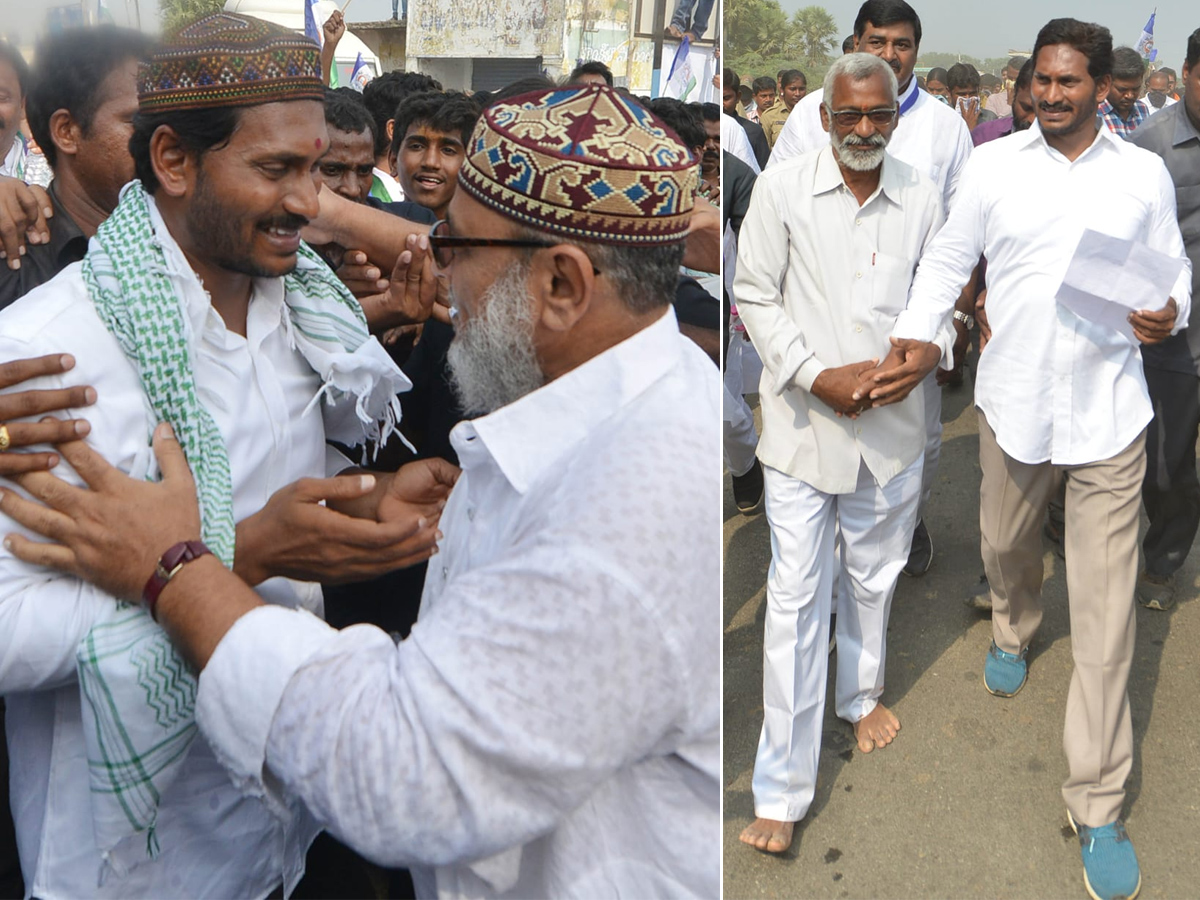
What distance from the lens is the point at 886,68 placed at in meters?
3.06

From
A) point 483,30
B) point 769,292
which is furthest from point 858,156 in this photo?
point 483,30

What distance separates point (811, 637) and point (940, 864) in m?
0.65

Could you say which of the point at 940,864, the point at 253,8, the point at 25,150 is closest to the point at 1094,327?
the point at 940,864

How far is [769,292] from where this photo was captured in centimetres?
297

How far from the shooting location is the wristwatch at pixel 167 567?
1.31 metres

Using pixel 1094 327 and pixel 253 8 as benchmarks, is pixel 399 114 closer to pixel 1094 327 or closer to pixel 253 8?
pixel 253 8

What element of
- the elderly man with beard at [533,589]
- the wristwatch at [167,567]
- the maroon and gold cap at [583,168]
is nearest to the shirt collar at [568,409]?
the elderly man with beard at [533,589]

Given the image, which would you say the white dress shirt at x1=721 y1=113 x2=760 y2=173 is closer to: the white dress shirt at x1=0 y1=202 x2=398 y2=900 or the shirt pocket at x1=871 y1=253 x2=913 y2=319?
the shirt pocket at x1=871 y1=253 x2=913 y2=319

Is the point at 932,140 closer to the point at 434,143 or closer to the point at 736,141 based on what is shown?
the point at 736,141

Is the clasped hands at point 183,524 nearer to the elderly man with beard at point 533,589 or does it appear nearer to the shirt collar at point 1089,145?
the elderly man with beard at point 533,589

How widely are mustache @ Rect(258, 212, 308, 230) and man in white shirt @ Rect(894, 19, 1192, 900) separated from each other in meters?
1.72

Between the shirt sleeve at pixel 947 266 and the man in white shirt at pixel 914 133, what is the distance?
693 millimetres

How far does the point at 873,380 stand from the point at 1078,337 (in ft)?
2.13

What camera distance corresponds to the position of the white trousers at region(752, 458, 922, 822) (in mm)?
2859
